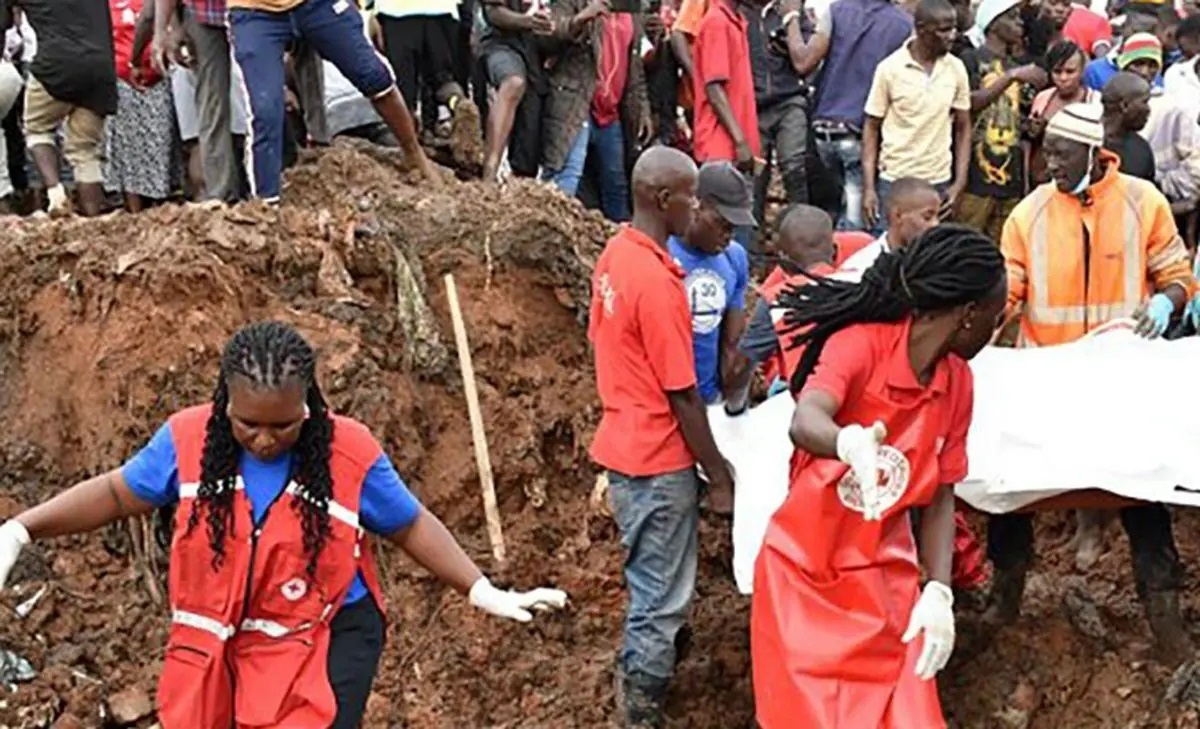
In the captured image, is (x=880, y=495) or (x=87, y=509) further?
(x=880, y=495)

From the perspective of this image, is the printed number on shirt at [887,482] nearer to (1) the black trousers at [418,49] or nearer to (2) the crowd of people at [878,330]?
(2) the crowd of people at [878,330]

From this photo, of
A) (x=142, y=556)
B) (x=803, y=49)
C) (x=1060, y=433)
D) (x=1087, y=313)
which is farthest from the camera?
(x=803, y=49)

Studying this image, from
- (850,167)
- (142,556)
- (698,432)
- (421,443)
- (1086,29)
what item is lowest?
(142,556)

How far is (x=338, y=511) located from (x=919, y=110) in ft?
17.1

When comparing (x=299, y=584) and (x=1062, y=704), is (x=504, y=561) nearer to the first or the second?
(x=1062, y=704)

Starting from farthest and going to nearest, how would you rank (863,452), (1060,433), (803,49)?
(803,49)
(1060,433)
(863,452)

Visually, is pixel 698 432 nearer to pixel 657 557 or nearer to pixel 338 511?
pixel 657 557

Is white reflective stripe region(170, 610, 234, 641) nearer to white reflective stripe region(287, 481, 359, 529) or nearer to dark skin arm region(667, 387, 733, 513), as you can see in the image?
white reflective stripe region(287, 481, 359, 529)

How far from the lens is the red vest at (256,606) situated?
385cm

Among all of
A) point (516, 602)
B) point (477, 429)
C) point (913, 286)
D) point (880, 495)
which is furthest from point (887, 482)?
point (477, 429)

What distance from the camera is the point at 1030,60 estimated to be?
9312 mm

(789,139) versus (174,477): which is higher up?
(174,477)

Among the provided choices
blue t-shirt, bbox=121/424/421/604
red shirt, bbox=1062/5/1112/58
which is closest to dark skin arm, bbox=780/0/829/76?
red shirt, bbox=1062/5/1112/58

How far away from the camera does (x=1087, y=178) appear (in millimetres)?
5484
